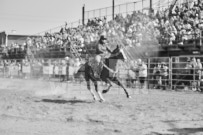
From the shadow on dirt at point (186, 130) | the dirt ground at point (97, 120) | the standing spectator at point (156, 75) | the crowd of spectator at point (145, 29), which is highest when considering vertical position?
the crowd of spectator at point (145, 29)

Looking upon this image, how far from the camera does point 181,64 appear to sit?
600 inches

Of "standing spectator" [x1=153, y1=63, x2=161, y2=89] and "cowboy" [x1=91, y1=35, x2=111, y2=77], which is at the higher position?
"cowboy" [x1=91, y1=35, x2=111, y2=77]

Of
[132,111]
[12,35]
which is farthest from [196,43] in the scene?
[12,35]

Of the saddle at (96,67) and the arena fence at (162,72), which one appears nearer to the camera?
the saddle at (96,67)

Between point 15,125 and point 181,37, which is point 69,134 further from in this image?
point 181,37

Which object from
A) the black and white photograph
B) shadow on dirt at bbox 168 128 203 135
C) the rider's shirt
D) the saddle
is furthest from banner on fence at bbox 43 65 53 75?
shadow on dirt at bbox 168 128 203 135

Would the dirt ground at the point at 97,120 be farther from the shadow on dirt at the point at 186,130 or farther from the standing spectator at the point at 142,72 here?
the standing spectator at the point at 142,72

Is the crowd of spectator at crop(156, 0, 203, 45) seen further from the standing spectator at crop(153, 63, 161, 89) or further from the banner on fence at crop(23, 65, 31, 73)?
the banner on fence at crop(23, 65, 31, 73)

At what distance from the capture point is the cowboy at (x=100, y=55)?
401 inches

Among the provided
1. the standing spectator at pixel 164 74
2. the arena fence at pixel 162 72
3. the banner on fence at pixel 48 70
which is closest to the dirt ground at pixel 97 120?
the arena fence at pixel 162 72

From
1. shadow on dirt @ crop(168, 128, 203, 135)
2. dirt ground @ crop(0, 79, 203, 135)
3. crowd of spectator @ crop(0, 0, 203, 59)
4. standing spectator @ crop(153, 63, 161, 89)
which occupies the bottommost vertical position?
shadow on dirt @ crop(168, 128, 203, 135)

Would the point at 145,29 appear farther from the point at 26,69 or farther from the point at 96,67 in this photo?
the point at 26,69

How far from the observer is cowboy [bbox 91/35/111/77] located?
10180 mm

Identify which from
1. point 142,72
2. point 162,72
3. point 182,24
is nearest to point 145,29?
point 182,24
